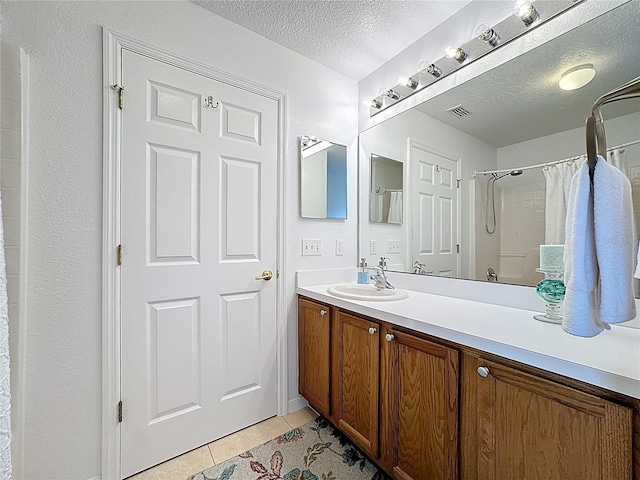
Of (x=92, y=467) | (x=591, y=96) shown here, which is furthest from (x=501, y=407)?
(x=92, y=467)

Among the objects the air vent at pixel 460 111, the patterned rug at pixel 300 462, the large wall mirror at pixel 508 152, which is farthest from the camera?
the air vent at pixel 460 111

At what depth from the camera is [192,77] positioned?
1544mm

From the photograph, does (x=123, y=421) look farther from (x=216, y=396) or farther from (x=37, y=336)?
(x=37, y=336)

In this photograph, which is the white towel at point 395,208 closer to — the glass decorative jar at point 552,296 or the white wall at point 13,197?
the glass decorative jar at point 552,296

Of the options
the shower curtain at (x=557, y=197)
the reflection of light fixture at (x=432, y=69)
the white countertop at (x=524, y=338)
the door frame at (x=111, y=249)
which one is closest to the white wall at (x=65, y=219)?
the door frame at (x=111, y=249)

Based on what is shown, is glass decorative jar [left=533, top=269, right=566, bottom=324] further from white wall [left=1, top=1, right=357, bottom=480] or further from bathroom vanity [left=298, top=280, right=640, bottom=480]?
white wall [left=1, top=1, right=357, bottom=480]

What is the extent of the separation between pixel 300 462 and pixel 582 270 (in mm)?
1487

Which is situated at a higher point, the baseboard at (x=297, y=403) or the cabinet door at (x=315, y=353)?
the cabinet door at (x=315, y=353)

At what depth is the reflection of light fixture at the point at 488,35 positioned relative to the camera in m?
1.41

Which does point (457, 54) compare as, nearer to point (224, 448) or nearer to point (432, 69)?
point (432, 69)

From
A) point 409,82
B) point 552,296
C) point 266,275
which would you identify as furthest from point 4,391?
point 409,82

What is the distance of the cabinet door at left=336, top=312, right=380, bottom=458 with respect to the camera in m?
1.32

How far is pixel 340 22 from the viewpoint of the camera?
166cm

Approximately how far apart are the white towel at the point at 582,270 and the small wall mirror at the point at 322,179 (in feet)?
4.69
